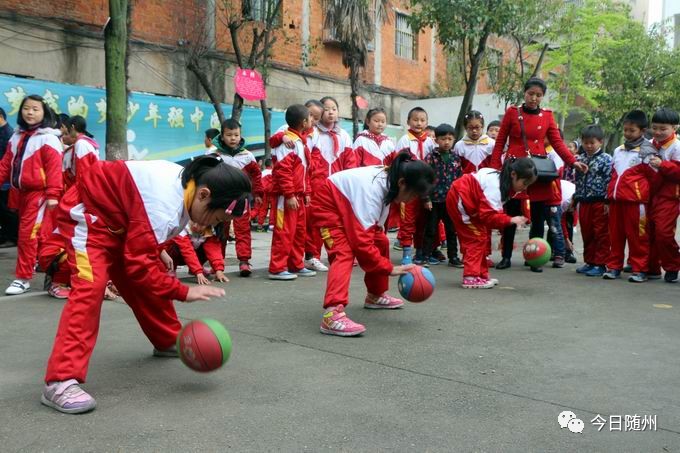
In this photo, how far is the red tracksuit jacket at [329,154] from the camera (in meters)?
8.09

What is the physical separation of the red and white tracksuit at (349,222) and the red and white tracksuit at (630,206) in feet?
11.6

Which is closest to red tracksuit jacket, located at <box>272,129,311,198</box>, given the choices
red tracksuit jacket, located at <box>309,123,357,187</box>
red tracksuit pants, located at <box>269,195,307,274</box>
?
red tracksuit pants, located at <box>269,195,307,274</box>

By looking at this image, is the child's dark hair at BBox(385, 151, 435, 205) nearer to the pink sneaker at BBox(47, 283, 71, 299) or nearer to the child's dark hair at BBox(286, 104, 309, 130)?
the child's dark hair at BBox(286, 104, 309, 130)

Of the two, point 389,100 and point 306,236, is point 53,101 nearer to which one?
point 306,236

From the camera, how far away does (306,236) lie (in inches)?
319

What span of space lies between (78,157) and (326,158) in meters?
2.79

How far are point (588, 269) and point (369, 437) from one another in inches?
222

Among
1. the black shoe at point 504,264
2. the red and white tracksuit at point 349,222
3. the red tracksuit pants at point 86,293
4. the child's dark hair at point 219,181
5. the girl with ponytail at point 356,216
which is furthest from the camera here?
the black shoe at point 504,264

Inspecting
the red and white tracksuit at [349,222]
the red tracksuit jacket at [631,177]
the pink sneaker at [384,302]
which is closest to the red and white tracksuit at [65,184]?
the red and white tracksuit at [349,222]

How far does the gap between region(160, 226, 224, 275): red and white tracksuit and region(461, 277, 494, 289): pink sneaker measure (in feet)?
8.39

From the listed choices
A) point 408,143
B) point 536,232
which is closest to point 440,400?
point 536,232

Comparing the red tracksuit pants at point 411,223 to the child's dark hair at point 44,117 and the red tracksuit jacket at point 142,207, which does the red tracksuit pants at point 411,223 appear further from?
the red tracksuit jacket at point 142,207

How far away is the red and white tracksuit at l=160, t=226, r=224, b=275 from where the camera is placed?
6.79 m

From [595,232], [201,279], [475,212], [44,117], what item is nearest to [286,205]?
[201,279]
